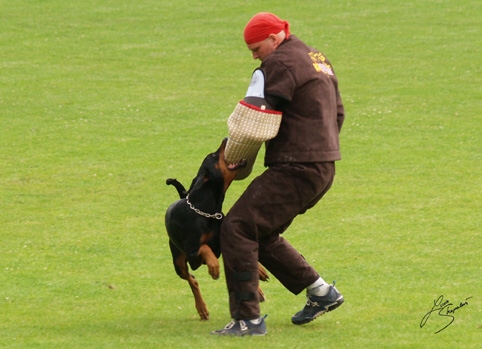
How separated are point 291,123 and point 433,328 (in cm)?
152

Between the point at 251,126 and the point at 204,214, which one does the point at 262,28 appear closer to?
the point at 251,126

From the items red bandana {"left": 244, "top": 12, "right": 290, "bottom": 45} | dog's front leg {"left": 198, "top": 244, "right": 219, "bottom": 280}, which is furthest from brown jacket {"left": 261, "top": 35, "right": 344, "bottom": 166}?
dog's front leg {"left": 198, "top": 244, "right": 219, "bottom": 280}

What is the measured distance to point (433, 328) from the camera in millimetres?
6680

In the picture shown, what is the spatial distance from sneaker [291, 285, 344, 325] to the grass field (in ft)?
0.22

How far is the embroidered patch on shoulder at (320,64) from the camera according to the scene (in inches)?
262

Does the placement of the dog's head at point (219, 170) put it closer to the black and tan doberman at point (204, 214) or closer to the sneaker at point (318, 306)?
the black and tan doberman at point (204, 214)

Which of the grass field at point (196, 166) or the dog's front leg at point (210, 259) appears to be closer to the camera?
the dog's front leg at point (210, 259)

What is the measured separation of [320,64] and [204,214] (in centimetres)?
118

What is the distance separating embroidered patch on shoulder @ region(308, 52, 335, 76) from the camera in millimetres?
6655

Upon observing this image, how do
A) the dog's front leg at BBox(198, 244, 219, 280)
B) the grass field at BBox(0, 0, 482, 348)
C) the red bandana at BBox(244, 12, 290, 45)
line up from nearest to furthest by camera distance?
1. the red bandana at BBox(244, 12, 290, 45)
2. the dog's front leg at BBox(198, 244, 219, 280)
3. the grass field at BBox(0, 0, 482, 348)
